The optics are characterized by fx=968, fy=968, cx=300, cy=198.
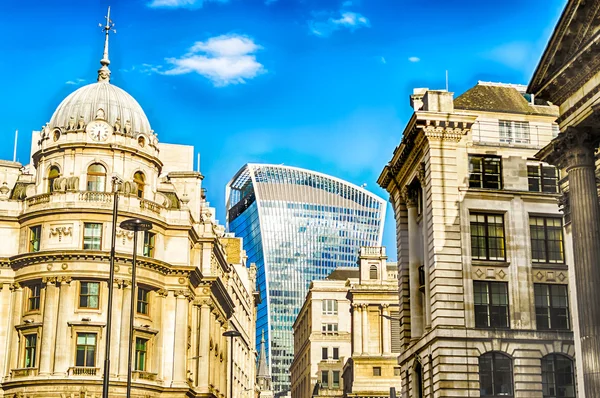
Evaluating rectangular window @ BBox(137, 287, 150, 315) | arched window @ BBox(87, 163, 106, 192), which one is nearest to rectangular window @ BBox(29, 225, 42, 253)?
arched window @ BBox(87, 163, 106, 192)

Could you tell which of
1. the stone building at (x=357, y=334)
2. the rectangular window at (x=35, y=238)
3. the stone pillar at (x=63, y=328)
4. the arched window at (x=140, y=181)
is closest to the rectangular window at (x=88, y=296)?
the stone pillar at (x=63, y=328)

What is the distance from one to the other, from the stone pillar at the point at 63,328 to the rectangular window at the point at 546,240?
3392 centimetres

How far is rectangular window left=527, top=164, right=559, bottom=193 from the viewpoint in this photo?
54.5 metres

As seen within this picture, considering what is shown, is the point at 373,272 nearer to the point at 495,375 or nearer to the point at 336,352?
the point at 336,352

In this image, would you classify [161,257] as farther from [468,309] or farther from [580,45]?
[580,45]

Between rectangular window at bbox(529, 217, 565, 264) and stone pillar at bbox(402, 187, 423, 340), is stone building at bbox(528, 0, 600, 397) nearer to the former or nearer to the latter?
rectangular window at bbox(529, 217, 565, 264)

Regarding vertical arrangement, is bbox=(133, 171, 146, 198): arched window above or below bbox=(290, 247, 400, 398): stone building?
above

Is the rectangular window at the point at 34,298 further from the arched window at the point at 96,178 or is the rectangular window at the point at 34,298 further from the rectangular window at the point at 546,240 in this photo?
the rectangular window at the point at 546,240

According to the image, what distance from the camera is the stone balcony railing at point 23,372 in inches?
2726

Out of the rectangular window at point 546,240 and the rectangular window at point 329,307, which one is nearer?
the rectangular window at point 546,240

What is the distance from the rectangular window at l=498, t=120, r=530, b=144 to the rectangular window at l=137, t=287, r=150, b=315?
1236 inches

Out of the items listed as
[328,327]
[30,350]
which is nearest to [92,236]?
[30,350]

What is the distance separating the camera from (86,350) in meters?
69.6

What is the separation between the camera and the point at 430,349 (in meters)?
52.6
